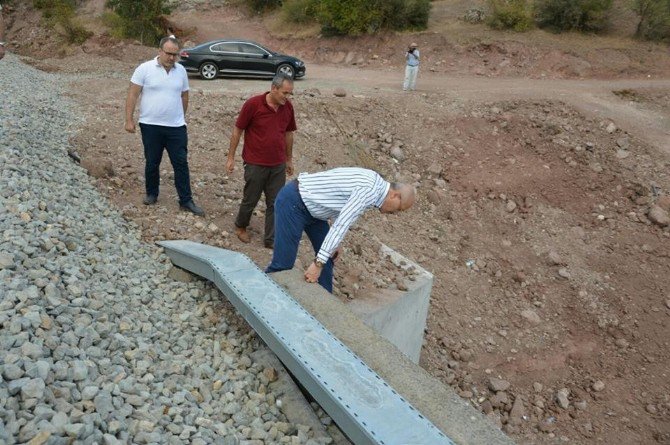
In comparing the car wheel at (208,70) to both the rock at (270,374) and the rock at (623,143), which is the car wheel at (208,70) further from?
the rock at (270,374)

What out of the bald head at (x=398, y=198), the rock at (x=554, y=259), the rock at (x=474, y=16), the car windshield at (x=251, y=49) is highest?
the rock at (x=474, y=16)

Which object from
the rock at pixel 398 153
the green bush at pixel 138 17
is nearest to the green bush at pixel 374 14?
the green bush at pixel 138 17

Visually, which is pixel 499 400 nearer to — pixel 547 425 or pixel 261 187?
pixel 547 425

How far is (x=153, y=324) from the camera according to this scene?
376cm

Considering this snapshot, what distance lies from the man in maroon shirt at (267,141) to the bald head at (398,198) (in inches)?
67.7

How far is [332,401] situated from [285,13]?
2405 centimetres

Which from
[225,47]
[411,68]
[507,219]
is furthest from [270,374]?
[225,47]

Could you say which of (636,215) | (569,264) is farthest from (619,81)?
(569,264)

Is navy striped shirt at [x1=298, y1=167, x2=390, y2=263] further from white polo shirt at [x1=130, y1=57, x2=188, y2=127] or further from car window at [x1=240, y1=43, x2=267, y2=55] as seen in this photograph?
car window at [x1=240, y1=43, x2=267, y2=55]

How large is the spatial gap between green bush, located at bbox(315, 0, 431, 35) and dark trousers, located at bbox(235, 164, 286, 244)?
1625 centimetres

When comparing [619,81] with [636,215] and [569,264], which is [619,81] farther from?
[569,264]

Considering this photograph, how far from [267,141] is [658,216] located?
860 centimetres

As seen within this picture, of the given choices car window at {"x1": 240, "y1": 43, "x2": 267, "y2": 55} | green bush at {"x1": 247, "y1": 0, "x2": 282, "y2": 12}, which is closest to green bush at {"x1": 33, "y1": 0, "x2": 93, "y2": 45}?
car window at {"x1": 240, "y1": 43, "x2": 267, "y2": 55}

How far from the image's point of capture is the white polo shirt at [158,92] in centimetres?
529
